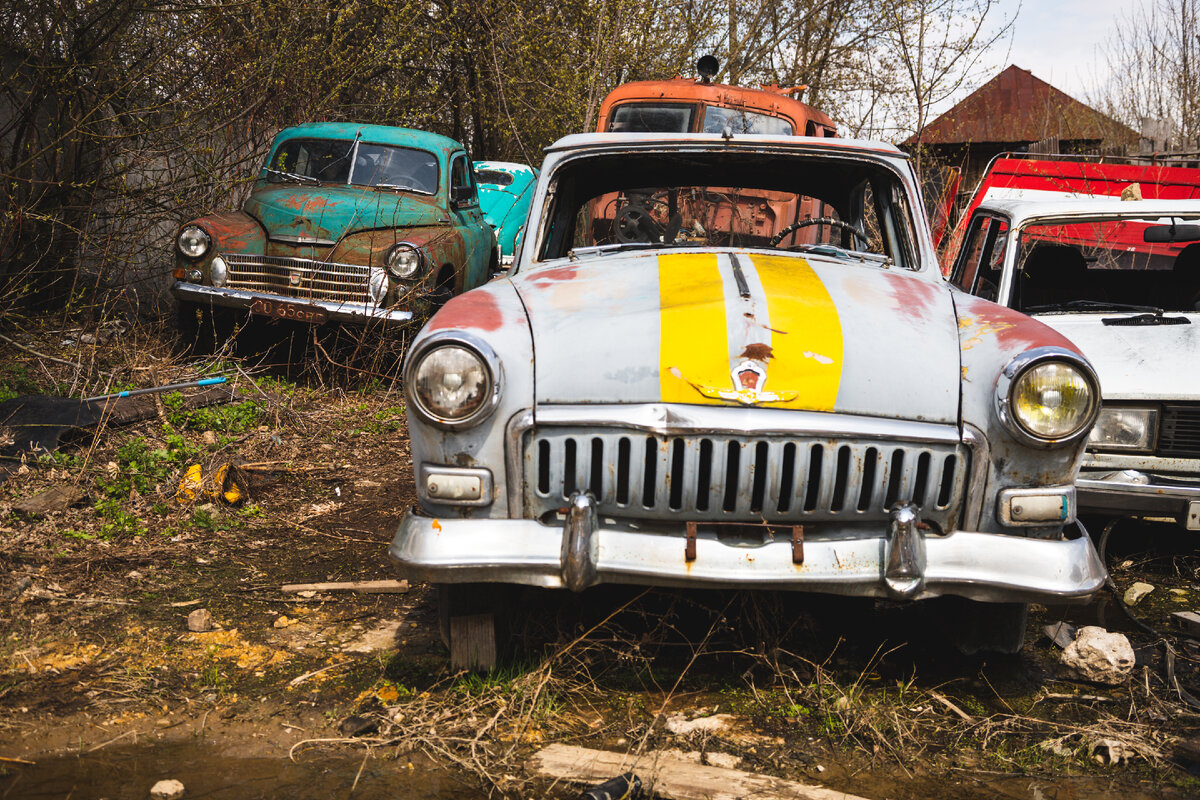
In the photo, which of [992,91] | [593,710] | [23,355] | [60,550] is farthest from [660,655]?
[992,91]

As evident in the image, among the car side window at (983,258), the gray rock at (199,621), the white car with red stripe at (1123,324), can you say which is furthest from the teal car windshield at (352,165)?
the gray rock at (199,621)

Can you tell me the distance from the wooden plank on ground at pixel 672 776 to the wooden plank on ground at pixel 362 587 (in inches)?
49.5

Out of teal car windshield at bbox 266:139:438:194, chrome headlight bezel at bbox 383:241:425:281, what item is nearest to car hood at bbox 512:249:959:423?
chrome headlight bezel at bbox 383:241:425:281

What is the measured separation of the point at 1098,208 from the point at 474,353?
136 inches

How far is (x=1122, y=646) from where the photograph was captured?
121 inches

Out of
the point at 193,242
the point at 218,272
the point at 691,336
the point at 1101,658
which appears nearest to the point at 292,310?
the point at 218,272

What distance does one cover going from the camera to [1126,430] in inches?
156

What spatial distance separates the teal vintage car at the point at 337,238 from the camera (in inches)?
264

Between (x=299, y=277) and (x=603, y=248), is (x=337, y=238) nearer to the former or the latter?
(x=299, y=277)

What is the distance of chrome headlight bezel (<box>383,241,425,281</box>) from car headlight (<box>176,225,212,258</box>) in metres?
1.24

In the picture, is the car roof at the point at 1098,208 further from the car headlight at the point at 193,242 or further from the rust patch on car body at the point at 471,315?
the car headlight at the point at 193,242

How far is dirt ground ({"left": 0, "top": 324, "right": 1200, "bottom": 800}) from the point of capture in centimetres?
Result: 243

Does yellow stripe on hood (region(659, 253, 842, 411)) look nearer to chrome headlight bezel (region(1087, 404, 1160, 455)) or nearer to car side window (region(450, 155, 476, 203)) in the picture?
chrome headlight bezel (region(1087, 404, 1160, 455))

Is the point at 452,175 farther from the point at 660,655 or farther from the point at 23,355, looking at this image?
the point at 660,655
